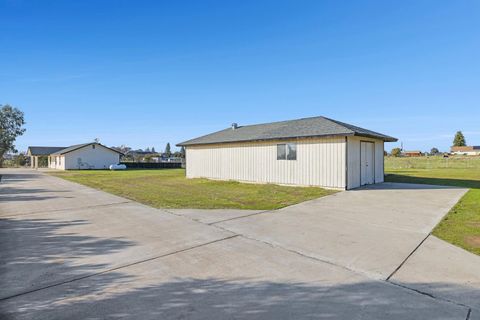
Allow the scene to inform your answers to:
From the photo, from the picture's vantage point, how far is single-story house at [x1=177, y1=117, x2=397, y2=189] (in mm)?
13281

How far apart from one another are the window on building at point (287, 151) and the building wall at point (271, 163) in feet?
0.64

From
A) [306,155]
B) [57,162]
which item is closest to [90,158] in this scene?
[57,162]

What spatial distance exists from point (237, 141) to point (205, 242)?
12553mm

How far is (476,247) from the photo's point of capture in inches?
196

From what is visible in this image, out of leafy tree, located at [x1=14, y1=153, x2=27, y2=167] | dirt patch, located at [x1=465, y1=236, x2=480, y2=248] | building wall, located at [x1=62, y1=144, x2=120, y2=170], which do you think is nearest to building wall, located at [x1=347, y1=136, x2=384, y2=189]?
dirt patch, located at [x1=465, y1=236, x2=480, y2=248]

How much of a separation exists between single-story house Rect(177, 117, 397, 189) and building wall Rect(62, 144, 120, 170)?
1154 inches

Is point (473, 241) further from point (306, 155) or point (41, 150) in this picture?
point (41, 150)

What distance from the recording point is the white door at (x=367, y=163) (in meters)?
14.6

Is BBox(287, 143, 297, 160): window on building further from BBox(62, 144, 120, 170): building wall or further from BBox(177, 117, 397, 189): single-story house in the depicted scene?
BBox(62, 144, 120, 170): building wall

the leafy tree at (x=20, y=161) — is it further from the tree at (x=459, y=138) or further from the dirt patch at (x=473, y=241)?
the tree at (x=459, y=138)

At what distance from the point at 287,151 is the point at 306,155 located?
1.19m

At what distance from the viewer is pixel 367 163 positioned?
15.1 meters

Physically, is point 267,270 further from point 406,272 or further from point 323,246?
point 406,272

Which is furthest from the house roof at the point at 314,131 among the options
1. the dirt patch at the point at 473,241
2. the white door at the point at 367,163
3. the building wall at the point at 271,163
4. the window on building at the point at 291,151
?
the dirt patch at the point at 473,241
